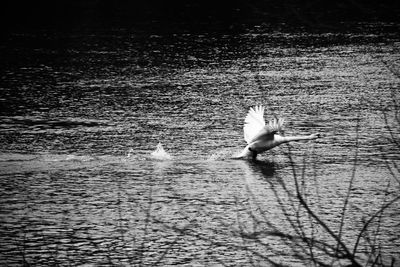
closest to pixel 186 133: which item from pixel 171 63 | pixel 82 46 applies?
pixel 171 63

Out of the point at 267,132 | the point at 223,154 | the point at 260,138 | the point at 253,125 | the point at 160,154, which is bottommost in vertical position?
the point at 223,154

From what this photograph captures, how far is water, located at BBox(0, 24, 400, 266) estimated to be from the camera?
47.6ft

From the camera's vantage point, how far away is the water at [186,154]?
14516 millimetres

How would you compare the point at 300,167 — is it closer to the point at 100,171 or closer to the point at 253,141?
the point at 253,141

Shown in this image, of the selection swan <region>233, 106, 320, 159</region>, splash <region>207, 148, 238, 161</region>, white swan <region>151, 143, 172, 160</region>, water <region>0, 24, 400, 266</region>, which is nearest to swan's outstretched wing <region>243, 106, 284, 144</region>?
swan <region>233, 106, 320, 159</region>

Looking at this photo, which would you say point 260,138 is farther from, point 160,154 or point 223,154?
point 160,154

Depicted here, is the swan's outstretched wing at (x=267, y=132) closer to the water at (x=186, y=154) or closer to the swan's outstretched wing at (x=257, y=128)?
the swan's outstretched wing at (x=257, y=128)

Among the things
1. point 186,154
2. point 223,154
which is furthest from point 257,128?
point 186,154

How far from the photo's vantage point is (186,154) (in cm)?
2034

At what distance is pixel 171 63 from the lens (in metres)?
34.0

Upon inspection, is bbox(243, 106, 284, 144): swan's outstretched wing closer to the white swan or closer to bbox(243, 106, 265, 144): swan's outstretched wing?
bbox(243, 106, 265, 144): swan's outstretched wing

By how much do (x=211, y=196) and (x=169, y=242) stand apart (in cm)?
279

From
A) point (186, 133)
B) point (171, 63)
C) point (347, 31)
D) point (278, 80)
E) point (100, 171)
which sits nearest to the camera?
point (100, 171)

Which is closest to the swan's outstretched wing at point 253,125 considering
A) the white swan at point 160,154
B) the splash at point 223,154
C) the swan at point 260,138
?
the swan at point 260,138
